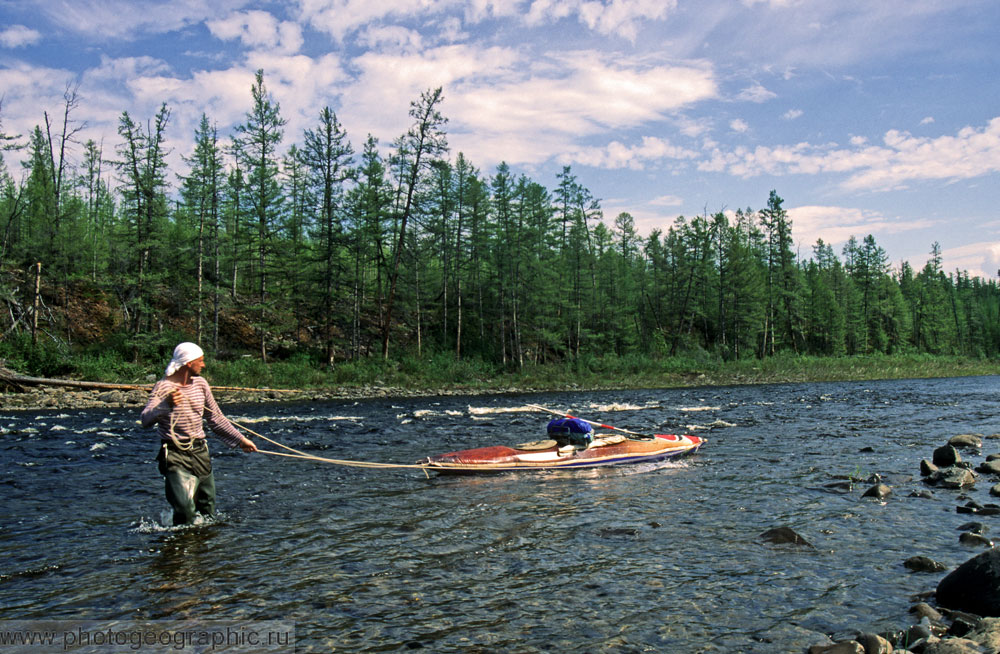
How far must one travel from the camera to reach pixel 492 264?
4259 centimetres

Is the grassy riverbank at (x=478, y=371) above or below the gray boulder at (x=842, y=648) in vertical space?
above

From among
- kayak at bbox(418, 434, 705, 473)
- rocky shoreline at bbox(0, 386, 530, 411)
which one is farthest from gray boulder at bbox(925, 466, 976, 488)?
rocky shoreline at bbox(0, 386, 530, 411)

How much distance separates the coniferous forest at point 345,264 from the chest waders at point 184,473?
2573 cm

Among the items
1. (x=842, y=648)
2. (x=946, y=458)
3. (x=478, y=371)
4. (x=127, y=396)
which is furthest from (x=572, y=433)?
(x=478, y=371)

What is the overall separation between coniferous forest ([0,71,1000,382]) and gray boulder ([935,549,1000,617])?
99.9ft

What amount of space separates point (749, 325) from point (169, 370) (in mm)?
59280

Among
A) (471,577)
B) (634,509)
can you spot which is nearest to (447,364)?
(634,509)

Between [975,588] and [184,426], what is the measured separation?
8.17 meters

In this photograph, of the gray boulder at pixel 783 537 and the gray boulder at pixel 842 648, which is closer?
the gray boulder at pixel 842 648

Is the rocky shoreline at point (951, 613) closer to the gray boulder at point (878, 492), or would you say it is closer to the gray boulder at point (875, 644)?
the gray boulder at point (875, 644)

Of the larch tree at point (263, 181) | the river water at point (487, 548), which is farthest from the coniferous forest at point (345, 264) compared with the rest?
the river water at point (487, 548)

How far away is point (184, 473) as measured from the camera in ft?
22.8

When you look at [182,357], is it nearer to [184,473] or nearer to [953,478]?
[184,473]

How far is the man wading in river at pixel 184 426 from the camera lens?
6.66 m
